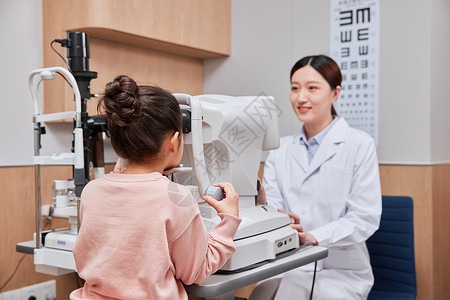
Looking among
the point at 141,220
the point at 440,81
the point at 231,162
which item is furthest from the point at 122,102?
the point at 440,81

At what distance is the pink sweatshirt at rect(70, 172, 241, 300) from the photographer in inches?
38.8

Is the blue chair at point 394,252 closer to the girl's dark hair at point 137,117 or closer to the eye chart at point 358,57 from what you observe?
the eye chart at point 358,57

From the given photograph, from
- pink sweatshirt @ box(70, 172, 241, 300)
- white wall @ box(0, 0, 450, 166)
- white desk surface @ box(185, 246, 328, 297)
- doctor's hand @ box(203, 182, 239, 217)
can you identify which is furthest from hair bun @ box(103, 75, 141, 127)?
white wall @ box(0, 0, 450, 166)

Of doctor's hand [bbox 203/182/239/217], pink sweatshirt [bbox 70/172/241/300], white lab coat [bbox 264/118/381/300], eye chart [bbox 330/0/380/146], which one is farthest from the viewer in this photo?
eye chart [bbox 330/0/380/146]

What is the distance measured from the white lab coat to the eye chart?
43 cm

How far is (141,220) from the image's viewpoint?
990mm

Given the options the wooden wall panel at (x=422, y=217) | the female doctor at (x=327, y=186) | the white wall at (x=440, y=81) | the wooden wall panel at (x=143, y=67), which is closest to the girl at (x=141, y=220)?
the female doctor at (x=327, y=186)

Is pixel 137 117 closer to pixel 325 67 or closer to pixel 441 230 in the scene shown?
pixel 325 67

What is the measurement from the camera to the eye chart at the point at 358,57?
2396 mm

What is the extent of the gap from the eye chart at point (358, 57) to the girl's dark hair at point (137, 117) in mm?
1570

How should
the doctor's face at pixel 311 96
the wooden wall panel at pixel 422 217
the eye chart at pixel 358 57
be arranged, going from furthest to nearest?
the eye chart at pixel 358 57
the wooden wall panel at pixel 422 217
the doctor's face at pixel 311 96

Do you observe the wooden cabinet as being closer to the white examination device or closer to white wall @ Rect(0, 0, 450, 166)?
white wall @ Rect(0, 0, 450, 166)

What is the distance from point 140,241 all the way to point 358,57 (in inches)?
70.0

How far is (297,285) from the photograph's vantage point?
1.68 m
